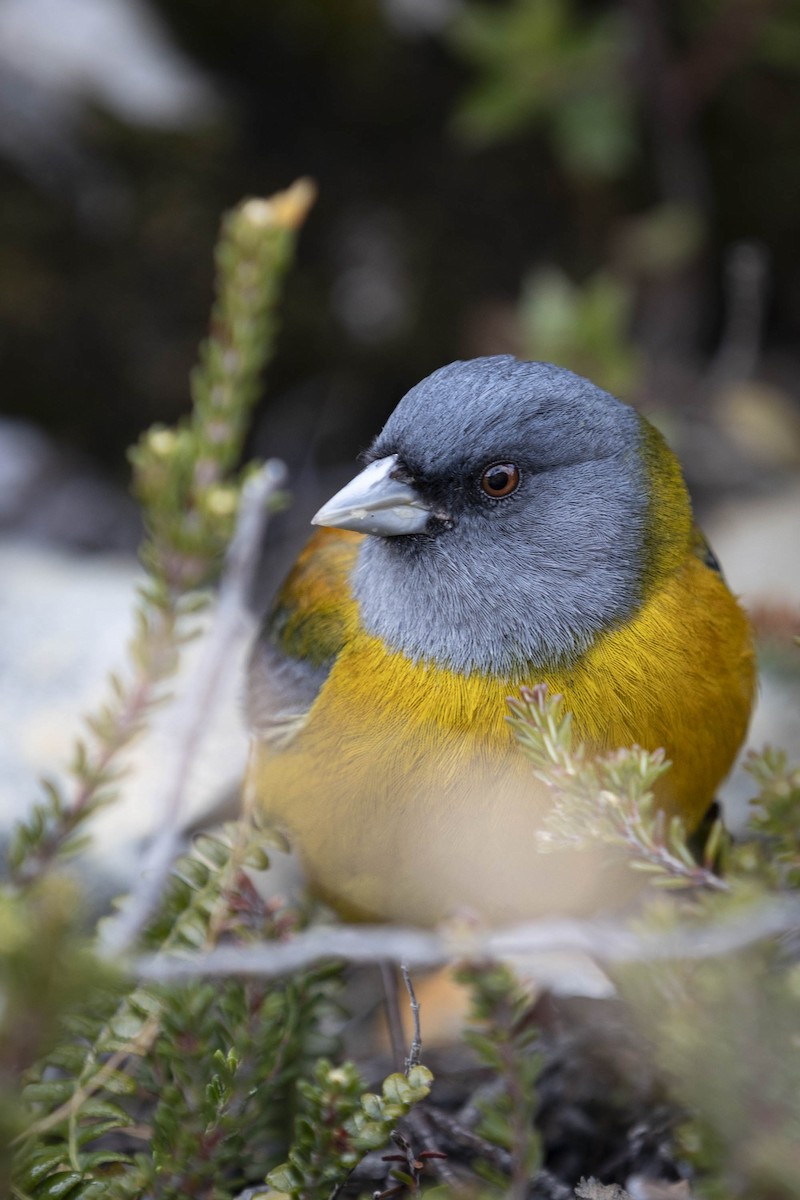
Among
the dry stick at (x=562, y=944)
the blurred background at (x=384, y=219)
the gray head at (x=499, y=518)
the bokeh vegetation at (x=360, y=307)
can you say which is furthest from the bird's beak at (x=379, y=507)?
the blurred background at (x=384, y=219)

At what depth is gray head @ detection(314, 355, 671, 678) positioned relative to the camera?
2.46m

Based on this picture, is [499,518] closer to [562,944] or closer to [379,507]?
[379,507]

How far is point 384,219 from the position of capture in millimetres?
5328

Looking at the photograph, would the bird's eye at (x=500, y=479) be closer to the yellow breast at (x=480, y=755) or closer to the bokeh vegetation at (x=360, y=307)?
the yellow breast at (x=480, y=755)

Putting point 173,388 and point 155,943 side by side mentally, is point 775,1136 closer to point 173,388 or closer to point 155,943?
point 155,943

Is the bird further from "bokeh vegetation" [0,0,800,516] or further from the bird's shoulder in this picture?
"bokeh vegetation" [0,0,800,516]

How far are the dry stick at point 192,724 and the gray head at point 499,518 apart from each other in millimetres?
227

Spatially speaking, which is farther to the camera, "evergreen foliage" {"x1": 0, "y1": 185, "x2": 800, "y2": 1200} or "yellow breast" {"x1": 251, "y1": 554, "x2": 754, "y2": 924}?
"yellow breast" {"x1": 251, "y1": 554, "x2": 754, "y2": 924}

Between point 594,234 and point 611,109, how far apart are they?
0.69m

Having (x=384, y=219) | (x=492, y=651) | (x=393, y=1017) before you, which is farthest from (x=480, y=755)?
(x=384, y=219)

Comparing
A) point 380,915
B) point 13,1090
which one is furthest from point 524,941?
point 380,915

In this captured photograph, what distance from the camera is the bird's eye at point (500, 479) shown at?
254cm

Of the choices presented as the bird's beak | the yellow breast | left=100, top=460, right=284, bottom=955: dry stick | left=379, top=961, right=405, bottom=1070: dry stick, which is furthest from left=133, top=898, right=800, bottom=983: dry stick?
left=379, top=961, right=405, bottom=1070: dry stick

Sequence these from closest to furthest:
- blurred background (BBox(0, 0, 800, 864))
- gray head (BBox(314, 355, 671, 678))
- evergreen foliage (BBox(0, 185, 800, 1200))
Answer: evergreen foliage (BBox(0, 185, 800, 1200)), gray head (BBox(314, 355, 671, 678)), blurred background (BBox(0, 0, 800, 864))
